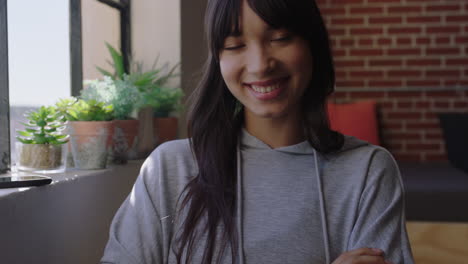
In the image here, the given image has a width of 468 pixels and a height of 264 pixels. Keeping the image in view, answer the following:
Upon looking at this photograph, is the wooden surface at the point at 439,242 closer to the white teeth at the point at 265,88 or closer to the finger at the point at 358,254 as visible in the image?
the finger at the point at 358,254

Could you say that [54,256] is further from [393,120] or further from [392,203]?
[393,120]

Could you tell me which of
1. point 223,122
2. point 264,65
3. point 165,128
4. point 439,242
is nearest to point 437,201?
point 439,242

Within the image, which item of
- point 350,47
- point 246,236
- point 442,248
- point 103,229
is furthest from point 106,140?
point 350,47

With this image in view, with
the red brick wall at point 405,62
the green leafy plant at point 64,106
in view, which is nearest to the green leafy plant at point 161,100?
the green leafy plant at point 64,106

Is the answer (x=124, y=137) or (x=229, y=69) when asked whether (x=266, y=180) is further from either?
(x=124, y=137)

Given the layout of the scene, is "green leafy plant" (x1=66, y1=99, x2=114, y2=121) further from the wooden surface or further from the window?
the wooden surface

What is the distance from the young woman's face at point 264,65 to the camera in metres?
0.99

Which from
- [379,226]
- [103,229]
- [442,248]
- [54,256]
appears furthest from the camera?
[442,248]

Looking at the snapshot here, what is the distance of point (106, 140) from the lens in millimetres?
1507

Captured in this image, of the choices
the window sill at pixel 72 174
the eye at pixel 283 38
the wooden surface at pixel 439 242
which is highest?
the eye at pixel 283 38

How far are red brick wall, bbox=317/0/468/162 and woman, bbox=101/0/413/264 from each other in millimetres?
2247

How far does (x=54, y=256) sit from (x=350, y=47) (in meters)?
2.59

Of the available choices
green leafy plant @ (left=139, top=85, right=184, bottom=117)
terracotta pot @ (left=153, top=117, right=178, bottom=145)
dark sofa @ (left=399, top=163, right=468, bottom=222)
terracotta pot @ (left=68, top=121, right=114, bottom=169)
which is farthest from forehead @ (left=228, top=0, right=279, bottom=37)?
dark sofa @ (left=399, top=163, right=468, bottom=222)

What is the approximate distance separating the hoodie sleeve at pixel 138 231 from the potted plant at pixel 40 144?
315 mm
